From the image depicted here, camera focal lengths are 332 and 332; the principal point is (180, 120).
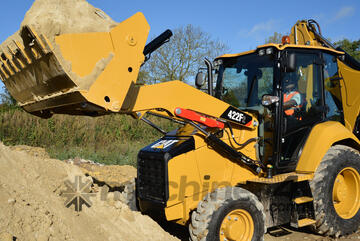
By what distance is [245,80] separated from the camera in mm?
4961

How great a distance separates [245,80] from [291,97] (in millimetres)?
723

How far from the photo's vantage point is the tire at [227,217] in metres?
3.74

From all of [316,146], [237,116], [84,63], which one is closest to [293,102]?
[316,146]

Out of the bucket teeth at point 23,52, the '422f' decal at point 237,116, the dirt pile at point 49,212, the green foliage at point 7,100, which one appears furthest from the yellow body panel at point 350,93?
the green foliage at point 7,100

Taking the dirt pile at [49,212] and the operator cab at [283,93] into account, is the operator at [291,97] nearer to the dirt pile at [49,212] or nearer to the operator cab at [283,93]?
the operator cab at [283,93]

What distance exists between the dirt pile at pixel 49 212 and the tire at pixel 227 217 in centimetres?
56

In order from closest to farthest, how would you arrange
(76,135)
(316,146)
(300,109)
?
(316,146)
(300,109)
(76,135)

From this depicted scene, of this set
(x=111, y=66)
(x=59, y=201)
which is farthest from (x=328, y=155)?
(x=59, y=201)

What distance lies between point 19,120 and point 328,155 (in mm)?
10877

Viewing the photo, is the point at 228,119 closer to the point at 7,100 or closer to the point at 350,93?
the point at 350,93

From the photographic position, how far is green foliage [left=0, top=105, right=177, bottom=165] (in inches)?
432

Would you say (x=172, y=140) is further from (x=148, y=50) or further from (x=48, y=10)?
(x=48, y=10)

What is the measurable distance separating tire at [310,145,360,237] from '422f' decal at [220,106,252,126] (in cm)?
124

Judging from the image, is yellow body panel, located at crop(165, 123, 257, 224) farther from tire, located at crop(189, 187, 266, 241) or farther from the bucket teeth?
the bucket teeth
